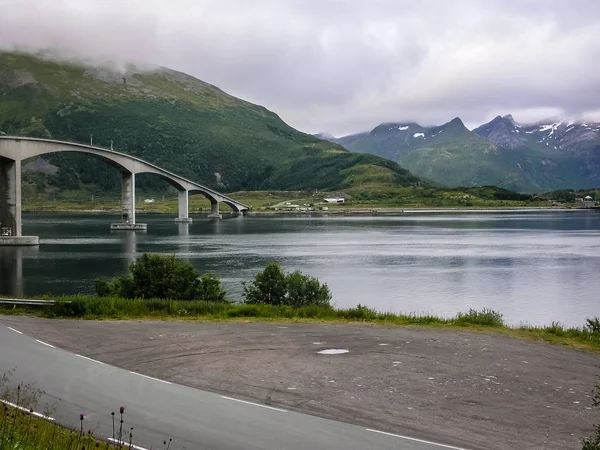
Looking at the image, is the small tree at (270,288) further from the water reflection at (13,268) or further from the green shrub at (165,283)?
the water reflection at (13,268)

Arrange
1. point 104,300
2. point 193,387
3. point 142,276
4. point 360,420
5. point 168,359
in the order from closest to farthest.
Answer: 1. point 360,420
2. point 193,387
3. point 168,359
4. point 104,300
5. point 142,276

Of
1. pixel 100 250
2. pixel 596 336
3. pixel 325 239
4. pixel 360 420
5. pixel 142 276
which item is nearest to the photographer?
pixel 360 420

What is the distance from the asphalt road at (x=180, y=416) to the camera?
10.5m

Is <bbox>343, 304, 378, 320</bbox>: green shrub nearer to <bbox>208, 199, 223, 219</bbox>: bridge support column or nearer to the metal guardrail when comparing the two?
the metal guardrail

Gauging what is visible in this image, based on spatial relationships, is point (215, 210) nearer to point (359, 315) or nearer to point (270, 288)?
point (270, 288)

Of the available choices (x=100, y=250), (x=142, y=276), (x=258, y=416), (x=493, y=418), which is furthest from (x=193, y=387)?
(x=100, y=250)

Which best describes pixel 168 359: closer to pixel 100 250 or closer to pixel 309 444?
pixel 309 444

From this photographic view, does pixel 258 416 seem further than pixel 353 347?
No

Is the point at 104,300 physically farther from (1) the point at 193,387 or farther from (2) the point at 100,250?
(2) the point at 100,250

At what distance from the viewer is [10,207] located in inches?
3356

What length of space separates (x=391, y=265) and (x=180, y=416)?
49770 millimetres

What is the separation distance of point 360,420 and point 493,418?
7.94 ft

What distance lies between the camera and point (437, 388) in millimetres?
13961

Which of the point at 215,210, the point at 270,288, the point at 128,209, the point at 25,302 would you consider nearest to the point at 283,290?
the point at 270,288
